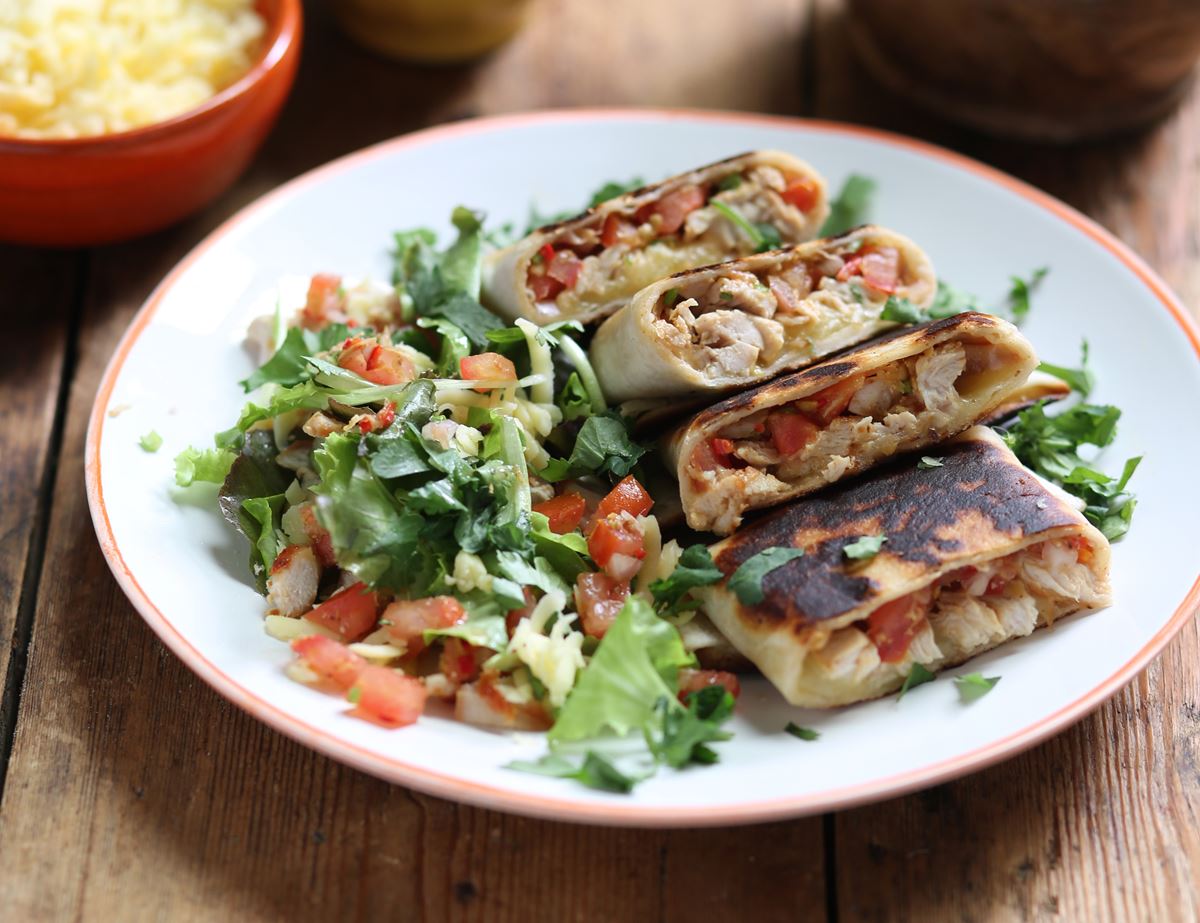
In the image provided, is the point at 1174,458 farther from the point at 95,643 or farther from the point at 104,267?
the point at 104,267

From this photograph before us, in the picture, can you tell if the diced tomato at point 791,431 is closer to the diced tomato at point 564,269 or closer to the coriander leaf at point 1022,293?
the diced tomato at point 564,269

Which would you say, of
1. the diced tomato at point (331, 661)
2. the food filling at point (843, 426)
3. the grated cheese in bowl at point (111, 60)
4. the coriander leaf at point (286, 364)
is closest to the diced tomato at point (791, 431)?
the food filling at point (843, 426)

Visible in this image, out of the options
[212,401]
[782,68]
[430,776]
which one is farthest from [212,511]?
[782,68]

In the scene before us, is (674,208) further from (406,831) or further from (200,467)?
(406,831)

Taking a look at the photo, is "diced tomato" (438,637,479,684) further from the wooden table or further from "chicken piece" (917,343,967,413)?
"chicken piece" (917,343,967,413)

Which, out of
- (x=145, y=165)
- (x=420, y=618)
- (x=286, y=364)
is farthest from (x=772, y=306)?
(x=145, y=165)

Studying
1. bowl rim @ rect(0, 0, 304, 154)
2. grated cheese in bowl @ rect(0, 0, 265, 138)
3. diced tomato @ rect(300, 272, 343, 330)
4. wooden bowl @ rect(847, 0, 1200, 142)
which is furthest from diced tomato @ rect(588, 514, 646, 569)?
wooden bowl @ rect(847, 0, 1200, 142)
